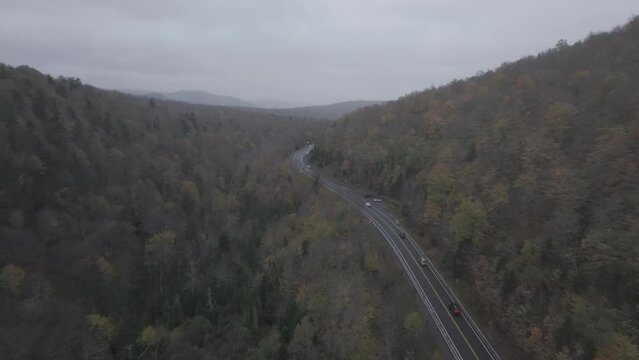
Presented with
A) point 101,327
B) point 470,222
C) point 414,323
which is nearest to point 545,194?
point 470,222

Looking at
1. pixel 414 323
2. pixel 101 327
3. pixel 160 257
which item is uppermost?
pixel 414 323

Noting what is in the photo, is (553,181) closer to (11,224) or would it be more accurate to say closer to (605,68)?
(605,68)

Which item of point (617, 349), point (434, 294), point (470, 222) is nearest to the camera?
point (617, 349)

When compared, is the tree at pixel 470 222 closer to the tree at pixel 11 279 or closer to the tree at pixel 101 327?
the tree at pixel 101 327

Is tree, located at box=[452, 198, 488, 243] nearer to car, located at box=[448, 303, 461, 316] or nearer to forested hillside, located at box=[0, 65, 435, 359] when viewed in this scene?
car, located at box=[448, 303, 461, 316]

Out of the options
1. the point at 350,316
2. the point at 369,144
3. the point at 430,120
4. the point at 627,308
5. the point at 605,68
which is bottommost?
the point at 350,316

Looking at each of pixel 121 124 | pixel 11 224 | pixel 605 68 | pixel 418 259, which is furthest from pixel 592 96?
pixel 121 124

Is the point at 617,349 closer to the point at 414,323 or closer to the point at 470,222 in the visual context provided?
the point at 414,323
